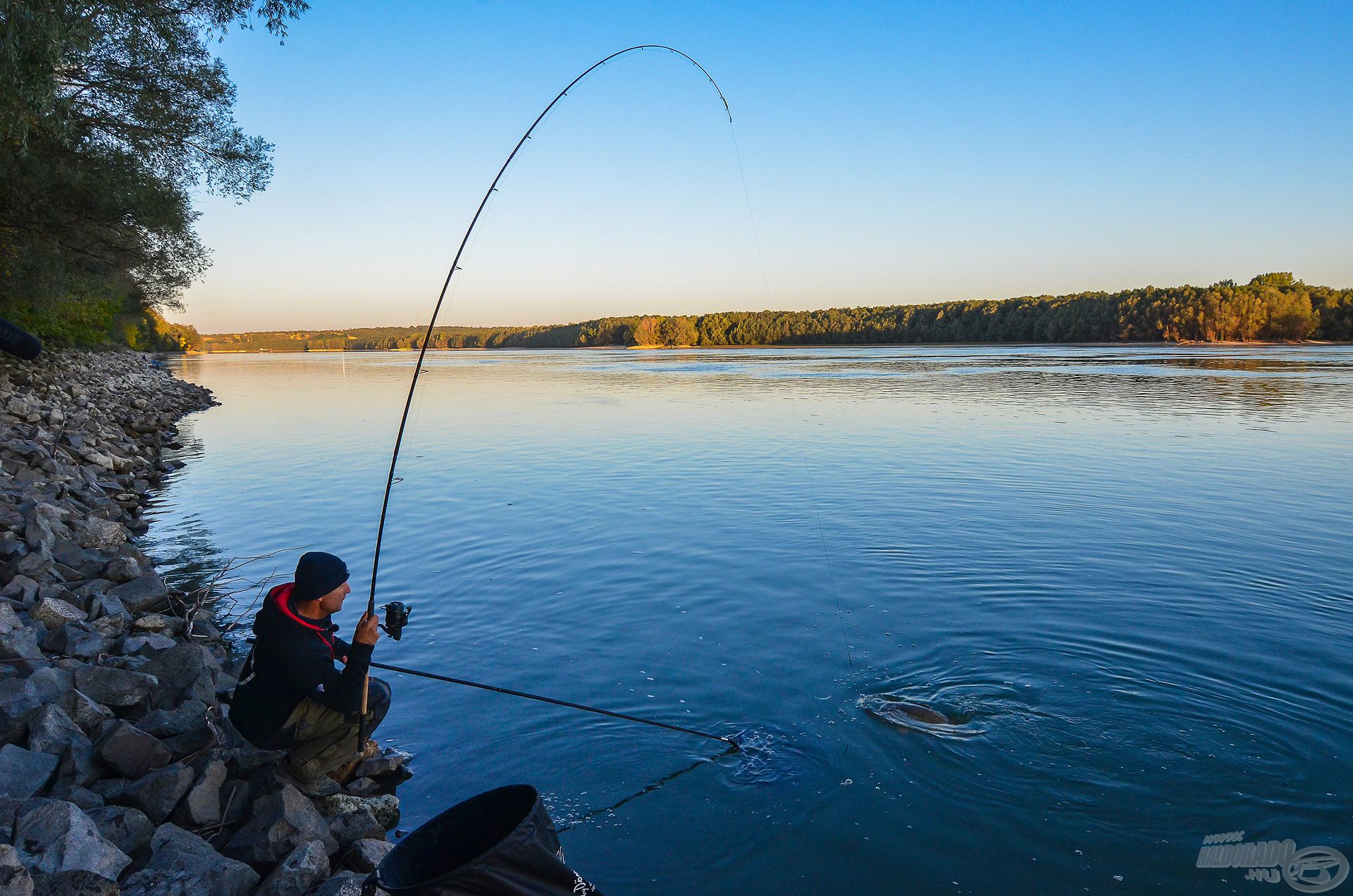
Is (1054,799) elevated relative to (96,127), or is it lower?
lower

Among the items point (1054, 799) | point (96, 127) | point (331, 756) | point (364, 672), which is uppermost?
point (96, 127)

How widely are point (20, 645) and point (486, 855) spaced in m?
3.94

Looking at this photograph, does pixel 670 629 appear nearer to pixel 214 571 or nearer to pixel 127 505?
pixel 214 571

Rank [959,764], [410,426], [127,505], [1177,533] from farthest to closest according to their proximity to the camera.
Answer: [410,426] → [127,505] → [1177,533] → [959,764]

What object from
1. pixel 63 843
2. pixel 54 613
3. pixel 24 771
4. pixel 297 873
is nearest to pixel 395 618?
pixel 297 873

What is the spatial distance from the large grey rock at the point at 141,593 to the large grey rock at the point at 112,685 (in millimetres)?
2304

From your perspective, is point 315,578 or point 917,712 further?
point 917,712

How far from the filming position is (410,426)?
25.0 metres

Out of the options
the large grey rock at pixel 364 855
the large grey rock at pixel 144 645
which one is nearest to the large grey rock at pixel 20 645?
the large grey rock at pixel 144 645

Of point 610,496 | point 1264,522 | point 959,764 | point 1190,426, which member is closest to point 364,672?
point 959,764

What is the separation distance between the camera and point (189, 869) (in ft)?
11.9

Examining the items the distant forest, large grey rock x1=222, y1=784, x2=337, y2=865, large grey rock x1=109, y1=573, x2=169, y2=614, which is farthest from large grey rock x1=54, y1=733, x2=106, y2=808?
the distant forest

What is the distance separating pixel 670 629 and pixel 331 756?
3.49m

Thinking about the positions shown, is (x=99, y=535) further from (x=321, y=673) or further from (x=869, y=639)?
(x=869, y=639)
